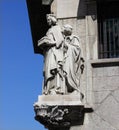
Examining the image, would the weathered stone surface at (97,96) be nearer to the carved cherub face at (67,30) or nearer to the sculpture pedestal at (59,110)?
the sculpture pedestal at (59,110)

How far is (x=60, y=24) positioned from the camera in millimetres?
12945

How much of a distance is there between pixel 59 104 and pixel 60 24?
8.77 ft

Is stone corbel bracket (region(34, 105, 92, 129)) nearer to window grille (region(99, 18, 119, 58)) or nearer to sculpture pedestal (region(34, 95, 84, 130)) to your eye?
sculpture pedestal (region(34, 95, 84, 130))

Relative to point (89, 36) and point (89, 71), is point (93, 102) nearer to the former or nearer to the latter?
point (89, 71)

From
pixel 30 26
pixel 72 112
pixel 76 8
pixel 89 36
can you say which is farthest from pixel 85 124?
pixel 30 26

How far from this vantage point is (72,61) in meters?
11.8

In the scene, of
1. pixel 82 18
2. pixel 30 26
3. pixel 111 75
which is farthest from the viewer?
pixel 30 26

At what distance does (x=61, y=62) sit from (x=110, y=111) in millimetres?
1766

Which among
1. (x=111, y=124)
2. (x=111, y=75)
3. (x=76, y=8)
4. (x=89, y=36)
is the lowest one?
(x=111, y=124)

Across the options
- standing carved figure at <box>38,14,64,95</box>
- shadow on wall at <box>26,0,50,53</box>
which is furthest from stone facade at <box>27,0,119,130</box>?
shadow on wall at <box>26,0,50,53</box>

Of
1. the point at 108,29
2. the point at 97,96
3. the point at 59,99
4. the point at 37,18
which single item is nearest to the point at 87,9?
the point at 108,29

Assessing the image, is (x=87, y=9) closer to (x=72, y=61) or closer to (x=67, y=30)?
(x=67, y=30)

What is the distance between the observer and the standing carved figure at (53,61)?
11.7 meters

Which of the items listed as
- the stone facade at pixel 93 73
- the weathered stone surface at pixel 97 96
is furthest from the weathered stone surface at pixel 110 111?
the weathered stone surface at pixel 97 96
